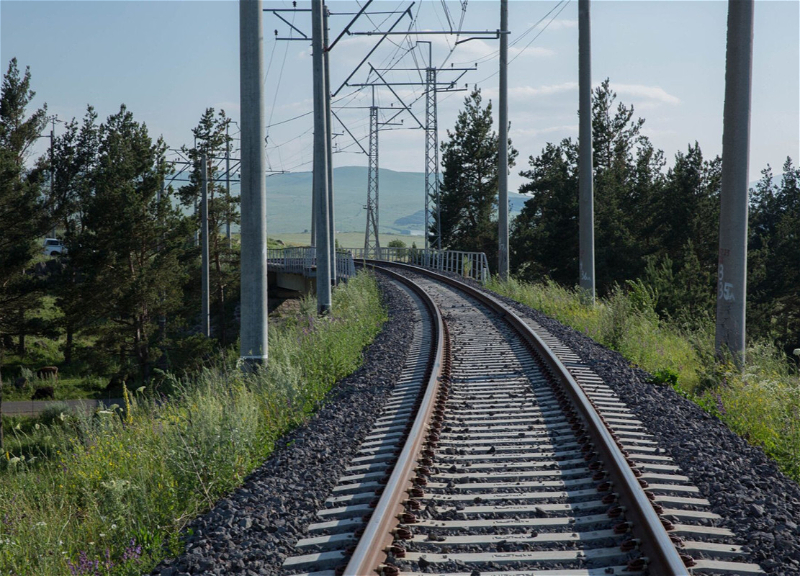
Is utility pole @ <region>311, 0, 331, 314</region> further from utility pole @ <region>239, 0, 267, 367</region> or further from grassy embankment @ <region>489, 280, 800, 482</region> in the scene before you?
utility pole @ <region>239, 0, 267, 367</region>

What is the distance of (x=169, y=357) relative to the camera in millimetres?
40594

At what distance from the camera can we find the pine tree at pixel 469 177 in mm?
61531

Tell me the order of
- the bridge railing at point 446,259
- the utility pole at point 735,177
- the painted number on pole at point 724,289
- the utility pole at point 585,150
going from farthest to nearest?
the bridge railing at point 446,259 < the utility pole at point 585,150 < the painted number on pole at point 724,289 < the utility pole at point 735,177

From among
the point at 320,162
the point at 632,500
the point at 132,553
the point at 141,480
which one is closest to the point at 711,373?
the point at 632,500

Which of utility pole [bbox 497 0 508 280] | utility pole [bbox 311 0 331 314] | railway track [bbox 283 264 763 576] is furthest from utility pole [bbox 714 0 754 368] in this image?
utility pole [bbox 497 0 508 280]

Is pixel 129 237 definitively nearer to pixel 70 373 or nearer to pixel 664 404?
pixel 70 373

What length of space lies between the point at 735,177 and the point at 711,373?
2750 millimetres

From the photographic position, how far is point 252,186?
8898mm

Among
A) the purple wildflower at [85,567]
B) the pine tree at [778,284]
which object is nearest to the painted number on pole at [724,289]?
the purple wildflower at [85,567]

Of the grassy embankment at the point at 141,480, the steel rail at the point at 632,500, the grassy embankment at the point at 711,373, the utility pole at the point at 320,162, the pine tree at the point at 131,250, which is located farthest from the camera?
the pine tree at the point at 131,250

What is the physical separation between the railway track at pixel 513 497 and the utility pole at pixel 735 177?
2.51 m

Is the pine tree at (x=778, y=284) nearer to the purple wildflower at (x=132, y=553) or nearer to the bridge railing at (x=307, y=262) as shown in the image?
the bridge railing at (x=307, y=262)

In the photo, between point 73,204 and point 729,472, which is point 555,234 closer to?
point 73,204

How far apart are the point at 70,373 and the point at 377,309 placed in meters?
35.6
